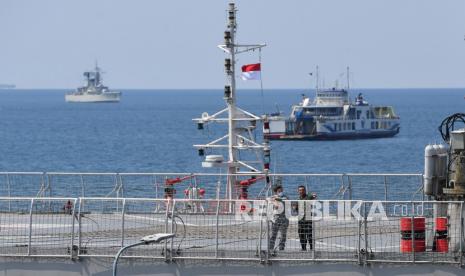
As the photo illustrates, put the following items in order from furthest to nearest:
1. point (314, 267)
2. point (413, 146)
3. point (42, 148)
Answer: point (413, 146), point (42, 148), point (314, 267)

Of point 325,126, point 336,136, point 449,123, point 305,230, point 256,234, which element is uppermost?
→ point 449,123

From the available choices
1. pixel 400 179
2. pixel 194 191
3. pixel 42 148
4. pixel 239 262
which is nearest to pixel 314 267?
pixel 239 262

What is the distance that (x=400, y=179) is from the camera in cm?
4684

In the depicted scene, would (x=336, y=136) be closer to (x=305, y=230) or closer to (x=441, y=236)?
(x=305, y=230)

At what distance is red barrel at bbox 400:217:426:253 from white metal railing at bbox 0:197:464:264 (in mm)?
37

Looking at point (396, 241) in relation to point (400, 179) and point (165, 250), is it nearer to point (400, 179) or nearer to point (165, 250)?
point (165, 250)

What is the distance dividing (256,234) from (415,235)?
4592 mm

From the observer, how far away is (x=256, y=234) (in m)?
33.8

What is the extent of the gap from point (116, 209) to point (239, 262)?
10595 mm

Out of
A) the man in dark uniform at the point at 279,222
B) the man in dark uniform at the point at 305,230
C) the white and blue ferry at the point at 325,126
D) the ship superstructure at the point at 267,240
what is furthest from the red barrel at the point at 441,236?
the white and blue ferry at the point at 325,126

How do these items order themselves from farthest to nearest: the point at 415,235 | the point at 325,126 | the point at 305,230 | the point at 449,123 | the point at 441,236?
the point at 325,126 → the point at 449,123 → the point at 305,230 → the point at 441,236 → the point at 415,235

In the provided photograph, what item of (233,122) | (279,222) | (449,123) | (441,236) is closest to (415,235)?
(441,236)

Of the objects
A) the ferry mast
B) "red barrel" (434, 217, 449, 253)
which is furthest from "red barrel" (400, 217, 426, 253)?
the ferry mast
